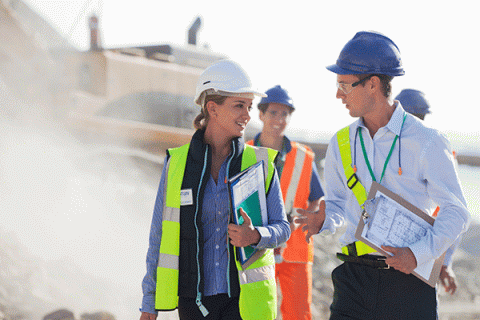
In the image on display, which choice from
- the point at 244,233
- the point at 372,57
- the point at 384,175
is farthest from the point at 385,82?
the point at 244,233

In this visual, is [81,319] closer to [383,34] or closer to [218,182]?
[218,182]

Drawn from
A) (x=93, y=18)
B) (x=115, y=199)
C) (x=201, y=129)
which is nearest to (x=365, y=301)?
(x=201, y=129)

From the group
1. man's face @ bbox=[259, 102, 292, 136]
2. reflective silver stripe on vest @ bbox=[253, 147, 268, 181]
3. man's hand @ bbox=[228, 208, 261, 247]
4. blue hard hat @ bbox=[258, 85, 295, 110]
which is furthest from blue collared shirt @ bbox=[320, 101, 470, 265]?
blue hard hat @ bbox=[258, 85, 295, 110]

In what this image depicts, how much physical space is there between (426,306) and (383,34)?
54.3 inches

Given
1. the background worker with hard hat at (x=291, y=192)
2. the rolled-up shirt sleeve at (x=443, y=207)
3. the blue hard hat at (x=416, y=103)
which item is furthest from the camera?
the blue hard hat at (x=416, y=103)

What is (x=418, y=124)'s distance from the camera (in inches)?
82.2

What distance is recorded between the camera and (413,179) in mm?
2021

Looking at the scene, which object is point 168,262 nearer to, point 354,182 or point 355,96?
point 354,182

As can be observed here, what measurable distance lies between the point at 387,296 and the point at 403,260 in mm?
307

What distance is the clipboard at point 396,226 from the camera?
6.40ft

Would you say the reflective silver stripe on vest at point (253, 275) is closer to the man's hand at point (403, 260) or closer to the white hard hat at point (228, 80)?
the man's hand at point (403, 260)

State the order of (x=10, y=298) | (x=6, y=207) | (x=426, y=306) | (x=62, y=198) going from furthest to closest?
(x=62, y=198)
(x=6, y=207)
(x=10, y=298)
(x=426, y=306)

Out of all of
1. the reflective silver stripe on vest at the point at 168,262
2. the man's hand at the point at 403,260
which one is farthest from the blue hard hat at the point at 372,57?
the reflective silver stripe on vest at the point at 168,262

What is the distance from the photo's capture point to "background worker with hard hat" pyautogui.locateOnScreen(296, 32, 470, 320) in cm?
190
